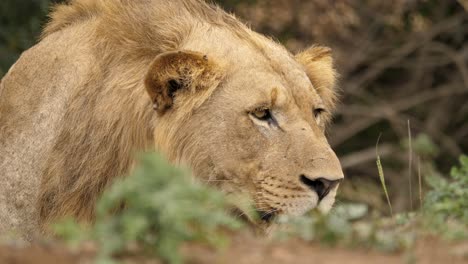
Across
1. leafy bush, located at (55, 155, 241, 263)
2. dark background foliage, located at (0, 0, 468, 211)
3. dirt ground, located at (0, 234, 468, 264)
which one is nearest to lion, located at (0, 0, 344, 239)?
dirt ground, located at (0, 234, 468, 264)

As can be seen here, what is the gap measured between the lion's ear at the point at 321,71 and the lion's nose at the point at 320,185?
3.63 feet

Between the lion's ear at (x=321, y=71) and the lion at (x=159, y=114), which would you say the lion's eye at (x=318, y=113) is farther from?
the lion's ear at (x=321, y=71)

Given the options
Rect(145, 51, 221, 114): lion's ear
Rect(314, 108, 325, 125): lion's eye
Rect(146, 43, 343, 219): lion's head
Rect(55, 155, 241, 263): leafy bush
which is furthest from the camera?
Rect(314, 108, 325, 125): lion's eye

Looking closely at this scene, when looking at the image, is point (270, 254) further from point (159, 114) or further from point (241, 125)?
point (159, 114)

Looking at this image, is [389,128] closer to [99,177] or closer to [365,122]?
[365,122]

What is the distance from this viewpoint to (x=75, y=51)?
18.6ft

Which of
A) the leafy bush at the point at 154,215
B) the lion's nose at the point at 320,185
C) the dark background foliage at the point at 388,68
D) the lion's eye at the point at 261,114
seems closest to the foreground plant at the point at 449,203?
the lion's nose at the point at 320,185

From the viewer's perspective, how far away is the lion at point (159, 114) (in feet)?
16.8

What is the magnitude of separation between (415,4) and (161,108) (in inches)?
280

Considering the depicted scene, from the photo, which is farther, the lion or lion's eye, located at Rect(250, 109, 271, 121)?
lion's eye, located at Rect(250, 109, 271, 121)

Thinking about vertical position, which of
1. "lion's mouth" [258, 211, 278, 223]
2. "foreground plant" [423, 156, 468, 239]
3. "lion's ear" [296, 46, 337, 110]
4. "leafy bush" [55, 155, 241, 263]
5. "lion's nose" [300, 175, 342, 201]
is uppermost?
"lion's ear" [296, 46, 337, 110]

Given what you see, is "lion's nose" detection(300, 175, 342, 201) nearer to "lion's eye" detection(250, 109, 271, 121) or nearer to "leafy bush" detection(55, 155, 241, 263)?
"lion's eye" detection(250, 109, 271, 121)

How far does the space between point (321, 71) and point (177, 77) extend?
3.63 feet

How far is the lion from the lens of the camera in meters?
5.11
